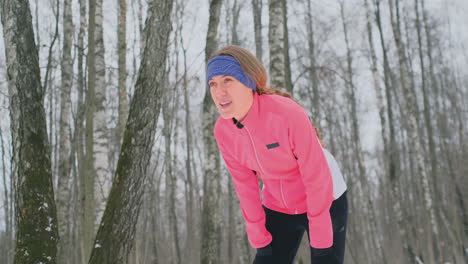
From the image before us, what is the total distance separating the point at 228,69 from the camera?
2.03 metres

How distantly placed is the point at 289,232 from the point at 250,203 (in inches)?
11.8

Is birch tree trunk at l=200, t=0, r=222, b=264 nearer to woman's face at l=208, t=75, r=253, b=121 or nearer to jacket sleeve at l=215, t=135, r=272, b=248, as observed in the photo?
jacket sleeve at l=215, t=135, r=272, b=248

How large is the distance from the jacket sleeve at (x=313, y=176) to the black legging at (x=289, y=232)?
0.18 meters

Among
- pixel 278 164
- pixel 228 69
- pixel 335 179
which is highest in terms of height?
pixel 228 69

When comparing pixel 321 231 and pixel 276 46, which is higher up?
pixel 276 46

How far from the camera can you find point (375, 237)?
703 inches

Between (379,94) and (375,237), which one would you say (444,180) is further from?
(379,94)

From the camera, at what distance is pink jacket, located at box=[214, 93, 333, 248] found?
1998 mm

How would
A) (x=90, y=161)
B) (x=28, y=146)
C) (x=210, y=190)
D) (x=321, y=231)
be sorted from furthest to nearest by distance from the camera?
(x=210, y=190)
(x=90, y=161)
(x=28, y=146)
(x=321, y=231)

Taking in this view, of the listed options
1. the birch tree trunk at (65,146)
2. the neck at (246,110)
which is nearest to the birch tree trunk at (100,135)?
the birch tree trunk at (65,146)

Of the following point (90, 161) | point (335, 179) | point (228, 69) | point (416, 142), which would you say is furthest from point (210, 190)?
point (416, 142)

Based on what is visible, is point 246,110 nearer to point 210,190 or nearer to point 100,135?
point 210,190

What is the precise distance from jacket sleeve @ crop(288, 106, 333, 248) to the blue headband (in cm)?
30

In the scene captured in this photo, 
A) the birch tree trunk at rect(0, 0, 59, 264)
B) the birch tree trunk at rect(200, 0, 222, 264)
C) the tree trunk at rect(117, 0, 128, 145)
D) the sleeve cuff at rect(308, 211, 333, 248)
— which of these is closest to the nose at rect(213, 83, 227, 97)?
the sleeve cuff at rect(308, 211, 333, 248)
